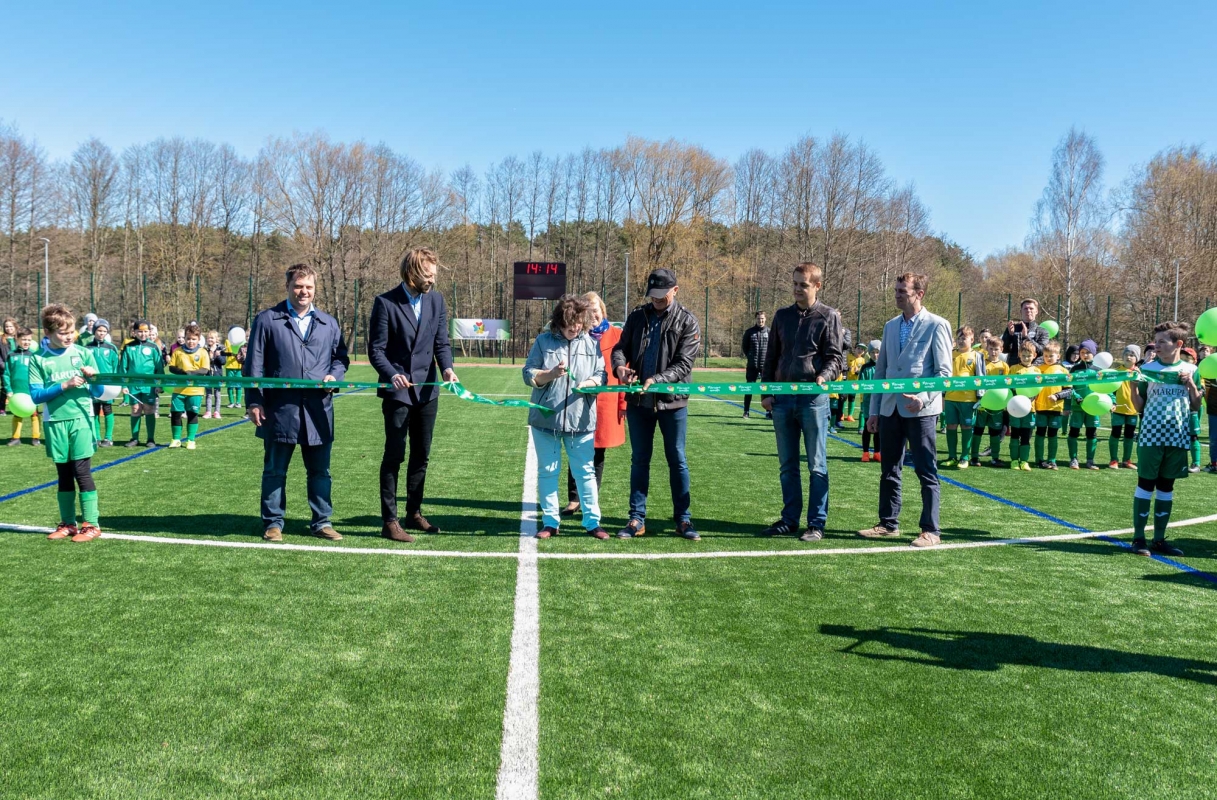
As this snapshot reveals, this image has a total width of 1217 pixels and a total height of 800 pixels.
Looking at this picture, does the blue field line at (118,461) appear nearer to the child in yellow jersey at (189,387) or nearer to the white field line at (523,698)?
the child in yellow jersey at (189,387)

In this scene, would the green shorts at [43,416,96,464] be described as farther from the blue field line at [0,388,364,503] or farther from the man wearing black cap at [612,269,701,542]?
the man wearing black cap at [612,269,701,542]

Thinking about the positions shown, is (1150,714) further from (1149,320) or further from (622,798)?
(1149,320)

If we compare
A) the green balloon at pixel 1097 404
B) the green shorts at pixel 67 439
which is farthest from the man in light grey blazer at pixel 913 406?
the green shorts at pixel 67 439

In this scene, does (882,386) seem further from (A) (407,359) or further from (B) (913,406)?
(A) (407,359)

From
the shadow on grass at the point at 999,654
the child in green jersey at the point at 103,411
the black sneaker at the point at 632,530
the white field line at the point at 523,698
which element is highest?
the child in green jersey at the point at 103,411

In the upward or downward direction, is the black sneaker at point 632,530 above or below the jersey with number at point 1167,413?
below

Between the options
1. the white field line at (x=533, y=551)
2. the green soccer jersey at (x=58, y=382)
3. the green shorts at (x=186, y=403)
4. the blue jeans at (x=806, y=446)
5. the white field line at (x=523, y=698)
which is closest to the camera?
the white field line at (x=523, y=698)

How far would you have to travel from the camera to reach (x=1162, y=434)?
6.05m

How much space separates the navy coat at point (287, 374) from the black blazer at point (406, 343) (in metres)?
0.42

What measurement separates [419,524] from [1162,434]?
219 inches

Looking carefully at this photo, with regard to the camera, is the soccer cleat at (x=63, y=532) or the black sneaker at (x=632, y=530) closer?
the soccer cleat at (x=63, y=532)

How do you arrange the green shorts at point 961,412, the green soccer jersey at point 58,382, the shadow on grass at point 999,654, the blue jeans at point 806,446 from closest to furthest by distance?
the shadow on grass at point 999,654, the green soccer jersey at point 58,382, the blue jeans at point 806,446, the green shorts at point 961,412

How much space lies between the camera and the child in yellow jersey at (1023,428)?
10805mm

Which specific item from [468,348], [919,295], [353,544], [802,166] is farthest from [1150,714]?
[802,166]
